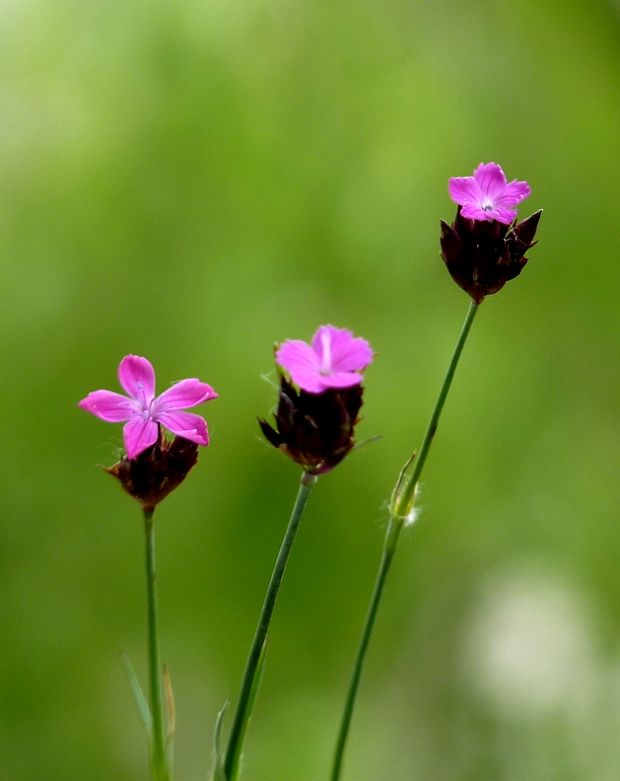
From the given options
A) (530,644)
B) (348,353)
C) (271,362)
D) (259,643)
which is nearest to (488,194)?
(348,353)

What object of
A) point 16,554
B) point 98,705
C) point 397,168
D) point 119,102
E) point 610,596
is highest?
point 397,168

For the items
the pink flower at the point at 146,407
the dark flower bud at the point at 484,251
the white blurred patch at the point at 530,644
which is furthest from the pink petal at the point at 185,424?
the white blurred patch at the point at 530,644

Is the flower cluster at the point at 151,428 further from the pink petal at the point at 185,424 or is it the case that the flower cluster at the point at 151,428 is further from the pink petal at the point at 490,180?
the pink petal at the point at 490,180

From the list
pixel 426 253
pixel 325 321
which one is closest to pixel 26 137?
pixel 325 321

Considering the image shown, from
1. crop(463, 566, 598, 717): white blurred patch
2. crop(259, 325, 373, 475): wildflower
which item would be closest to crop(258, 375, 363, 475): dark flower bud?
crop(259, 325, 373, 475): wildflower

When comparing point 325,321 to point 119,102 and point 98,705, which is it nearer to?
point 119,102
